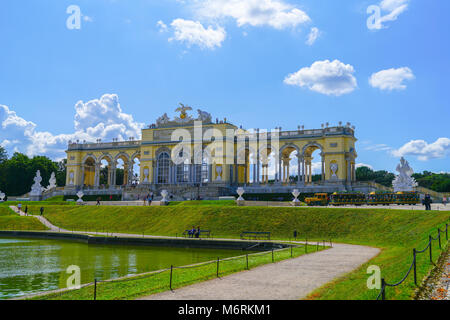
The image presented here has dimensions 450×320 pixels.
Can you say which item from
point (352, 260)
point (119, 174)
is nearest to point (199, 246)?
point (352, 260)

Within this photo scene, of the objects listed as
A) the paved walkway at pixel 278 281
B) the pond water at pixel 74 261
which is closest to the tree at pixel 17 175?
the pond water at pixel 74 261

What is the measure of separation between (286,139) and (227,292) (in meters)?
52.3

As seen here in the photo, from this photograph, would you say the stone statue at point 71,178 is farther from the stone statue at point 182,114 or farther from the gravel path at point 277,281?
the gravel path at point 277,281

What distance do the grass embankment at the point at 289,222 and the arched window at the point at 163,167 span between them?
22957 millimetres

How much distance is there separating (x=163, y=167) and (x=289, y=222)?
4007 centimetres

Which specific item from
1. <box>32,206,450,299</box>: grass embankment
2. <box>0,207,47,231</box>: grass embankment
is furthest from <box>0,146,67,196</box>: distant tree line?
<box>0,207,47,231</box>: grass embankment

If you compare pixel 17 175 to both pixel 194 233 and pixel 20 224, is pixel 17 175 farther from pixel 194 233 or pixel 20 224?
pixel 194 233

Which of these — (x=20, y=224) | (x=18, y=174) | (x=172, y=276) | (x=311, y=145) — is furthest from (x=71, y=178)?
(x=172, y=276)

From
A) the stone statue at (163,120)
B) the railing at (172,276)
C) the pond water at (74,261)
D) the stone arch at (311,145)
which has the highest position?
the stone statue at (163,120)

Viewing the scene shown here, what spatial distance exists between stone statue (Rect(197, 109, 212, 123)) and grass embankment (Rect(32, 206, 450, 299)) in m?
25.6

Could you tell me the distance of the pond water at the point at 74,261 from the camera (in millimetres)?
16203
